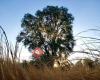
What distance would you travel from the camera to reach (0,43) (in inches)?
76.8

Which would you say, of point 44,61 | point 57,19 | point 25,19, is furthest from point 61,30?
point 44,61

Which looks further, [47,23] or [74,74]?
[47,23]

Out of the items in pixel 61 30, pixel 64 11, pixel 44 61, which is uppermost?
pixel 64 11

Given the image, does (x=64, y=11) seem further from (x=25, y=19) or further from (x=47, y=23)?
(x=25, y=19)

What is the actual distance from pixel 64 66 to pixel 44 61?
7.6 inches

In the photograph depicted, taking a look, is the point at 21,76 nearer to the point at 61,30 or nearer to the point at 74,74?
the point at 74,74

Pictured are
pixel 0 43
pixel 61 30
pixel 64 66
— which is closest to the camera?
pixel 0 43

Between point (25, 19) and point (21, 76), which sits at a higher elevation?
point (25, 19)

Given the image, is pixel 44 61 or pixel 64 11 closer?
pixel 44 61

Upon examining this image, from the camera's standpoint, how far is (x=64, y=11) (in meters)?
39.9

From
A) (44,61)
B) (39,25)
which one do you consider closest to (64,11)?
(39,25)

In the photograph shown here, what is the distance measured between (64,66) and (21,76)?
111 centimetres

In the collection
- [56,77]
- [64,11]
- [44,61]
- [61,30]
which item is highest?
[64,11]

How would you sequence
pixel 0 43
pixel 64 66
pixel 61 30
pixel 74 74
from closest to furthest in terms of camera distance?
pixel 0 43 < pixel 74 74 < pixel 64 66 < pixel 61 30
